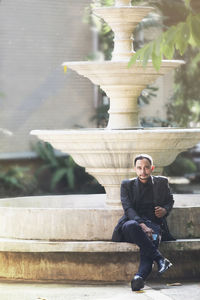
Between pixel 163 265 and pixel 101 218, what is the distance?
98cm

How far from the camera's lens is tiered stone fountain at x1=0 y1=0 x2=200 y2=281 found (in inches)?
369

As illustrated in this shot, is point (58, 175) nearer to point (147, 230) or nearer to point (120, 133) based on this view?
point (120, 133)

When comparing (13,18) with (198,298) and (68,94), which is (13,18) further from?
(198,298)

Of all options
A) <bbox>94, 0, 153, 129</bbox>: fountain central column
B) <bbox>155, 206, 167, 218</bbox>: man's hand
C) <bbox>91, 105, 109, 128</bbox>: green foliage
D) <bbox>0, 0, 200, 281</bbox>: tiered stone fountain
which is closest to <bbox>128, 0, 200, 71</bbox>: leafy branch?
<bbox>155, 206, 167, 218</bbox>: man's hand

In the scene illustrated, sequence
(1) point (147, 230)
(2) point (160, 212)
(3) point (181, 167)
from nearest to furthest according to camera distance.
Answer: (1) point (147, 230)
(2) point (160, 212)
(3) point (181, 167)

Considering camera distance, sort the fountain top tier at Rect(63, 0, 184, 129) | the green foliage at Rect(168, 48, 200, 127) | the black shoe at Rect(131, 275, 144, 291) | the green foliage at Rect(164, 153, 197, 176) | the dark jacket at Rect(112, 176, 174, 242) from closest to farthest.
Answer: the black shoe at Rect(131, 275, 144, 291) → the dark jacket at Rect(112, 176, 174, 242) → the fountain top tier at Rect(63, 0, 184, 129) → the green foliage at Rect(164, 153, 197, 176) → the green foliage at Rect(168, 48, 200, 127)

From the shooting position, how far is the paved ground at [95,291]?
8.48 metres

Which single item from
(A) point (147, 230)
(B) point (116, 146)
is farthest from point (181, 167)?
(A) point (147, 230)

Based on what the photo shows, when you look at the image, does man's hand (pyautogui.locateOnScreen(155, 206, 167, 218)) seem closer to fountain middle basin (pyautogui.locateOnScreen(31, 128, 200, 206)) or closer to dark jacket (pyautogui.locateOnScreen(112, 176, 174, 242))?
dark jacket (pyautogui.locateOnScreen(112, 176, 174, 242))

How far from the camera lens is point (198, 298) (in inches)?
328

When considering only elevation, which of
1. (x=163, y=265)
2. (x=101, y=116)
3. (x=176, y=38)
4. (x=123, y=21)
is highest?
(x=176, y=38)

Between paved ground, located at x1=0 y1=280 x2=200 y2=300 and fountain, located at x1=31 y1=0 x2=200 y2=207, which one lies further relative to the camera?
fountain, located at x1=31 y1=0 x2=200 y2=207

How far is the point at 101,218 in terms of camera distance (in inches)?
374

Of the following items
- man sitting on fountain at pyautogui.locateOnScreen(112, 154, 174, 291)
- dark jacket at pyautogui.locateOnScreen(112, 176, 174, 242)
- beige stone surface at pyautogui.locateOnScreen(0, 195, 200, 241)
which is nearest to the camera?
man sitting on fountain at pyautogui.locateOnScreen(112, 154, 174, 291)
